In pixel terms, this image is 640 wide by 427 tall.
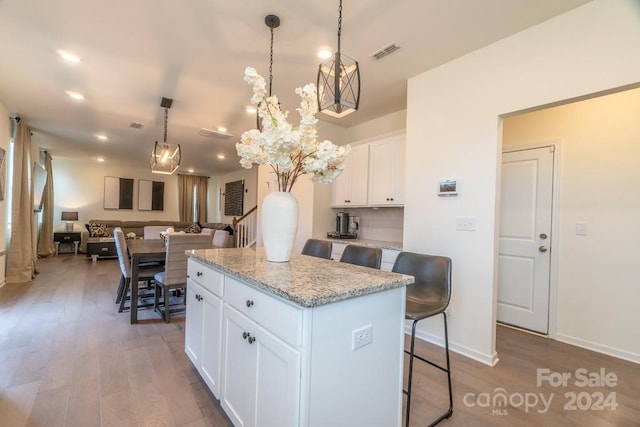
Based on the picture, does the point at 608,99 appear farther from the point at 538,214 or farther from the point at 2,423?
the point at 2,423

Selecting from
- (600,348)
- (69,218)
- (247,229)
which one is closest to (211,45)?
(247,229)

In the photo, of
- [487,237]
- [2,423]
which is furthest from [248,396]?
[487,237]

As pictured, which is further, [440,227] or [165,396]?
[440,227]

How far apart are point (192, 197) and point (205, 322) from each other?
28.4 feet

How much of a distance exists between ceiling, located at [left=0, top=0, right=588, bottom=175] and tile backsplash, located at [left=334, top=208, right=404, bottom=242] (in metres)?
1.35

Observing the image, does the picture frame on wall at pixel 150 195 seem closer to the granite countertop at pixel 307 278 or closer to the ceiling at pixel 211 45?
the ceiling at pixel 211 45

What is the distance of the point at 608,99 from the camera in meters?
2.68

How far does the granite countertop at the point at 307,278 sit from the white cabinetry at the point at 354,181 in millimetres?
2086

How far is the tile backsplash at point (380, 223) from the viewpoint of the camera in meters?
3.82

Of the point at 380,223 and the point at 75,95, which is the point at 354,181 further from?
the point at 75,95

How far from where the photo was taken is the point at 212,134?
16.2 ft

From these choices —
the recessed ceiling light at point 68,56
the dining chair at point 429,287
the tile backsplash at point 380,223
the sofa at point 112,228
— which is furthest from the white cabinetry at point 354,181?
the sofa at point 112,228

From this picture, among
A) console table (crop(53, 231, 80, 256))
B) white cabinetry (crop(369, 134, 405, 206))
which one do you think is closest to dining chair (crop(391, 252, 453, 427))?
white cabinetry (crop(369, 134, 405, 206))

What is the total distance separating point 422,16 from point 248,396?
2.61 m
